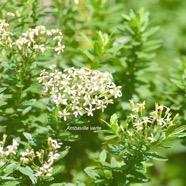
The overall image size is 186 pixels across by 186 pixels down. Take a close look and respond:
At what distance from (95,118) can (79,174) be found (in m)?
0.23

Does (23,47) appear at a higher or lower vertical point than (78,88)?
higher

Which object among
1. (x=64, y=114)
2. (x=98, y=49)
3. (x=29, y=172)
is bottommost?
(x=29, y=172)

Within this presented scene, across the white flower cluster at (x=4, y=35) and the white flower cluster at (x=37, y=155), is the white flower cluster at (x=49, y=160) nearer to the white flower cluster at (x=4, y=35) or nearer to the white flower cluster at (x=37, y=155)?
the white flower cluster at (x=37, y=155)

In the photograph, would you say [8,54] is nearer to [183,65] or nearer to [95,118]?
[95,118]

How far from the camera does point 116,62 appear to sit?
6.63 feet

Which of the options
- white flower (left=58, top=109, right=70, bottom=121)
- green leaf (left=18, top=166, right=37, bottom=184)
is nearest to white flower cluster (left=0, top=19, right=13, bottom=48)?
white flower (left=58, top=109, right=70, bottom=121)

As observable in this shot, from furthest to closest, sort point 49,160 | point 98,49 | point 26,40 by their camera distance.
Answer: point 98,49 < point 26,40 < point 49,160

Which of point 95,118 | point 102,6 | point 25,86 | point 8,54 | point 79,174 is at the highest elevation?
point 102,6

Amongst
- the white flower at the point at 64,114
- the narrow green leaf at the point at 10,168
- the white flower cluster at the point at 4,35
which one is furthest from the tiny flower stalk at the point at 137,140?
the white flower cluster at the point at 4,35

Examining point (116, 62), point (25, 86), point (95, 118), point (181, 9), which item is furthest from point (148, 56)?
point (181, 9)

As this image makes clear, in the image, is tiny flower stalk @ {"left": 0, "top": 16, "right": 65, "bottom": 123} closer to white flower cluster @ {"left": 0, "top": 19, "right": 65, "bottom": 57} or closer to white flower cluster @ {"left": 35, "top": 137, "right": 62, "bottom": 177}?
white flower cluster @ {"left": 0, "top": 19, "right": 65, "bottom": 57}

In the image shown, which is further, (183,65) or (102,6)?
(102,6)

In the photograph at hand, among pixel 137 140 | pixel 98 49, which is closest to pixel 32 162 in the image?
pixel 137 140

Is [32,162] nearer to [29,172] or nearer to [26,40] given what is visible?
[29,172]
